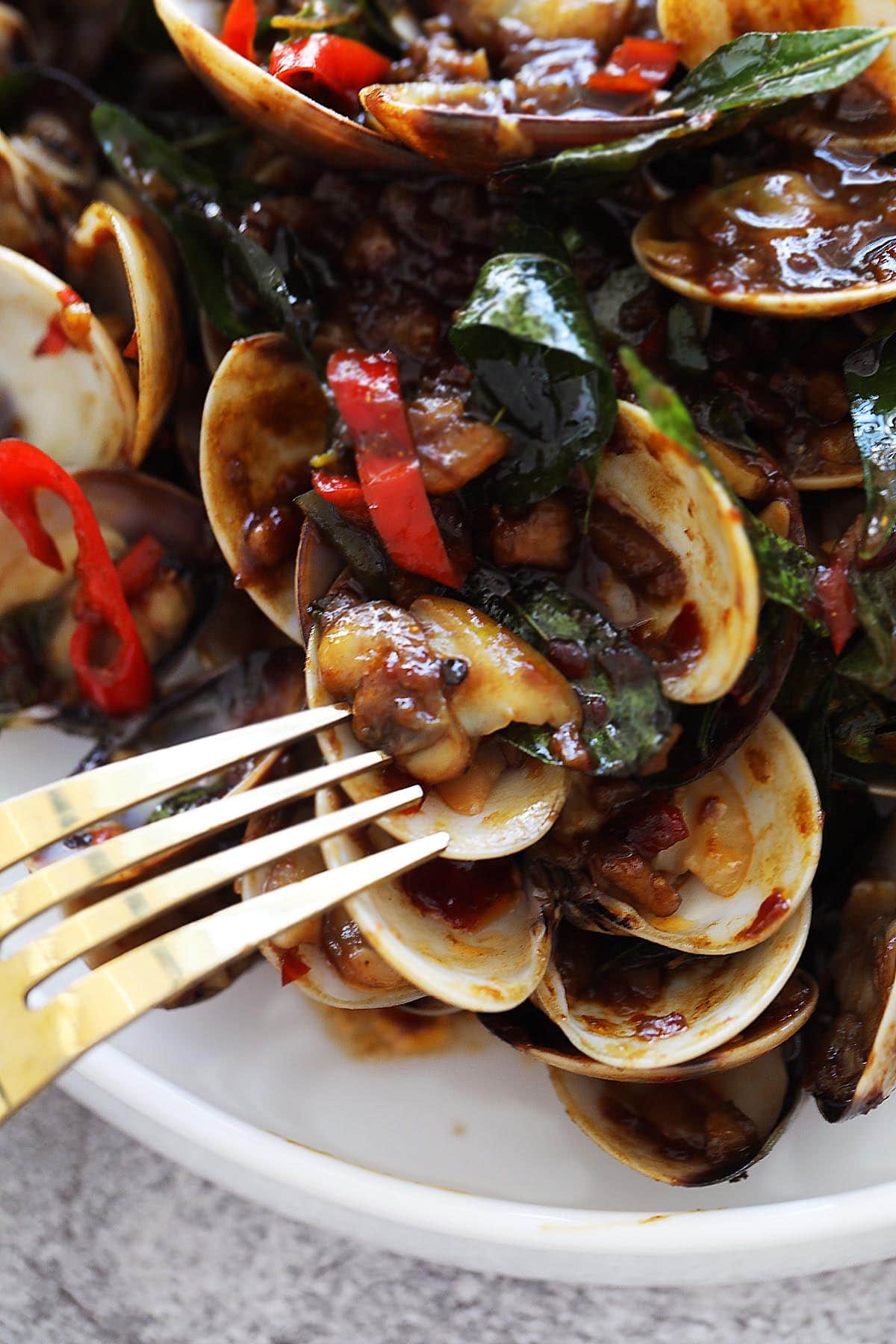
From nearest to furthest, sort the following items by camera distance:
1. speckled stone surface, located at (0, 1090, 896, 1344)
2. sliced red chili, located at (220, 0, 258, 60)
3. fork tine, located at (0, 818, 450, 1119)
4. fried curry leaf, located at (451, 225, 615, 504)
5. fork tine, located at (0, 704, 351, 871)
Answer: fork tine, located at (0, 818, 450, 1119) → fork tine, located at (0, 704, 351, 871) → fried curry leaf, located at (451, 225, 615, 504) → sliced red chili, located at (220, 0, 258, 60) → speckled stone surface, located at (0, 1090, 896, 1344)

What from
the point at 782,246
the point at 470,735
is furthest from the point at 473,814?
the point at 782,246

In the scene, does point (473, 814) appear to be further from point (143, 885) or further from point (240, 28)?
point (240, 28)

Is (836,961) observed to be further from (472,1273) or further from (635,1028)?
(472,1273)

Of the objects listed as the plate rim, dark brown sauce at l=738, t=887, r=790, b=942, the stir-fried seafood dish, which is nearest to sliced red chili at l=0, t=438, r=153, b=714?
the stir-fried seafood dish

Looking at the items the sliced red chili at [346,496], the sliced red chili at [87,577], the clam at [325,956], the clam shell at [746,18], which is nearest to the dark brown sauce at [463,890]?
the clam at [325,956]

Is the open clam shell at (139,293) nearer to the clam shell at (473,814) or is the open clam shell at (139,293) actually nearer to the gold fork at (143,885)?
the clam shell at (473,814)

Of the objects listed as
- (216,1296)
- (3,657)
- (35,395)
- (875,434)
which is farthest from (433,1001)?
(35,395)

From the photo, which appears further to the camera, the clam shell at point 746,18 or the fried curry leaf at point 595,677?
the clam shell at point 746,18

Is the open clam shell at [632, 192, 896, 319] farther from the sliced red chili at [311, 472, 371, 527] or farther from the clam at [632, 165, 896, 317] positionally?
the sliced red chili at [311, 472, 371, 527]
